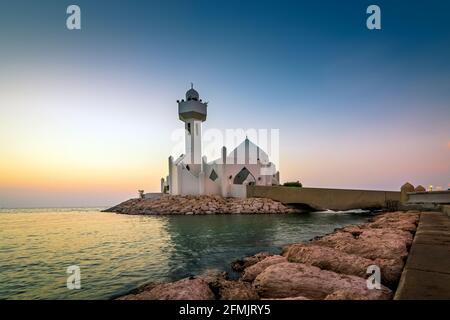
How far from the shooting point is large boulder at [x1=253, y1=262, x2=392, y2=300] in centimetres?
451

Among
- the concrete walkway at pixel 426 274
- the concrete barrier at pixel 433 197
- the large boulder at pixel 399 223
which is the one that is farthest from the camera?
the concrete barrier at pixel 433 197

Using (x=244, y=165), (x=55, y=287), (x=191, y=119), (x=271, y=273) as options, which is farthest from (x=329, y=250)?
(x=191, y=119)

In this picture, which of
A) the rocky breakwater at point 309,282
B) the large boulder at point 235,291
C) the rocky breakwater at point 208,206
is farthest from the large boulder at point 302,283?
the rocky breakwater at point 208,206

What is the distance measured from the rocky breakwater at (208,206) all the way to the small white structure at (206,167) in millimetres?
3195

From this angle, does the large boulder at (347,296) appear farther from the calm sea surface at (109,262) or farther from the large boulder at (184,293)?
the calm sea surface at (109,262)

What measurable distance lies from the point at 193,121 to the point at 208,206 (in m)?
19.2

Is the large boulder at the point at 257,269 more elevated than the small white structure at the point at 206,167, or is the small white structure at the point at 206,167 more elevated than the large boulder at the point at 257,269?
the small white structure at the point at 206,167

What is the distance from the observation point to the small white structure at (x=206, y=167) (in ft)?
149

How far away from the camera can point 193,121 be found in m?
49.7

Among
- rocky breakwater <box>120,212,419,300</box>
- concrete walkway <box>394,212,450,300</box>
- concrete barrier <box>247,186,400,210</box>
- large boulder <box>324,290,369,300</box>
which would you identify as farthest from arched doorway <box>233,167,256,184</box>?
large boulder <box>324,290,369,300</box>

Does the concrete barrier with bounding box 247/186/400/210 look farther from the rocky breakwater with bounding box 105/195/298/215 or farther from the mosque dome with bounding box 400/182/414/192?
the mosque dome with bounding box 400/182/414/192

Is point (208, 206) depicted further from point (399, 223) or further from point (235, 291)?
point (235, 291)
